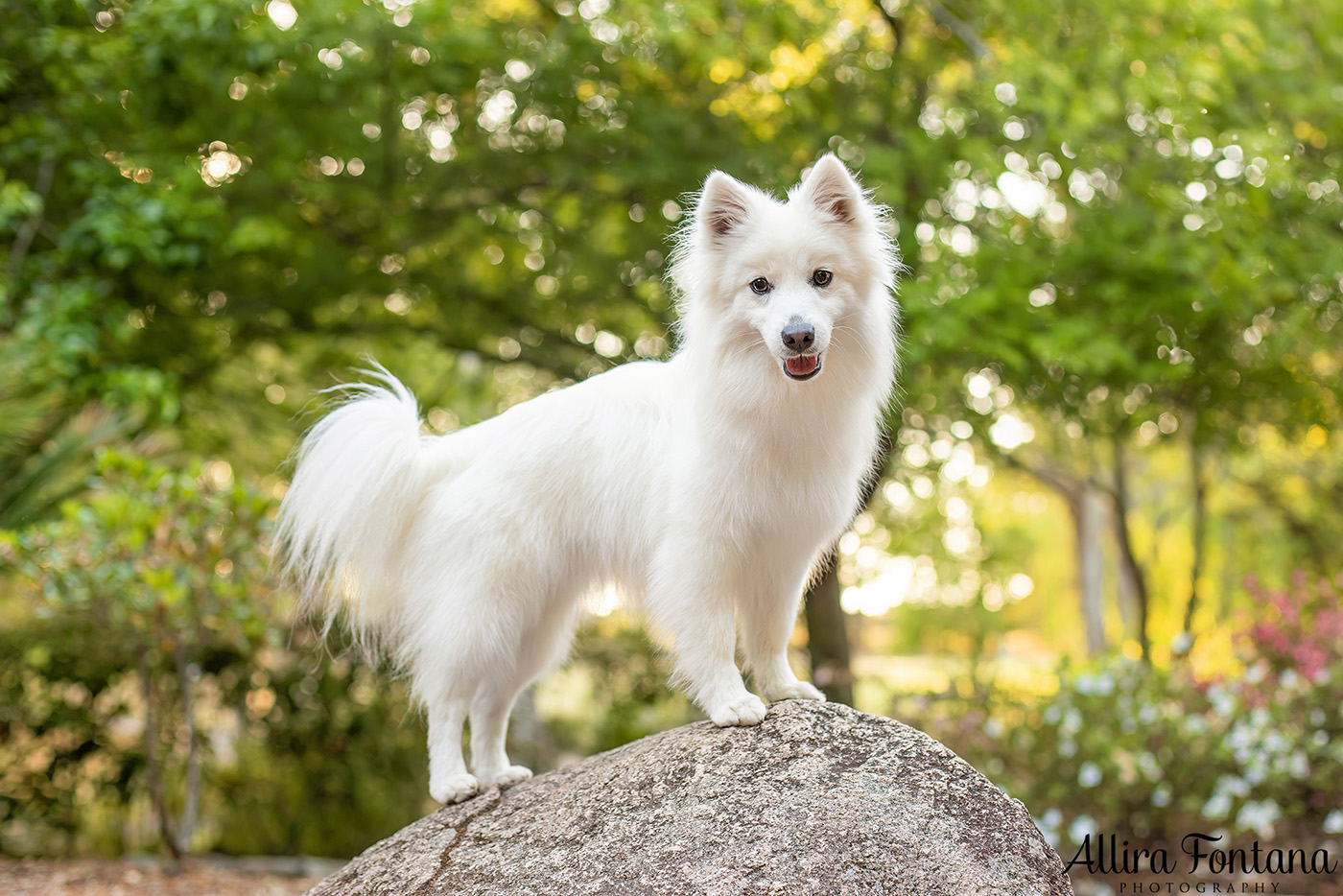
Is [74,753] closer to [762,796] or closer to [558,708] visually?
[558,708]

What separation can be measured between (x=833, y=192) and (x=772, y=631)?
166 centimetres

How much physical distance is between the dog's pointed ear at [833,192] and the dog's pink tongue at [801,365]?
56 cm

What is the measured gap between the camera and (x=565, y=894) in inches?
123

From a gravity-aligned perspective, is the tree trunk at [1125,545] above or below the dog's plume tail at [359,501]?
below

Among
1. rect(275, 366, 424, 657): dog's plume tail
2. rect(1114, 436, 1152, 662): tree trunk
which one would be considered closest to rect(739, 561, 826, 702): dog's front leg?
rect(275, 366, 424, 657): dog's plume tail

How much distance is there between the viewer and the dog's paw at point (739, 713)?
11.7ft

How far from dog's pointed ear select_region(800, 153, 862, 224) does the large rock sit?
1.77 m

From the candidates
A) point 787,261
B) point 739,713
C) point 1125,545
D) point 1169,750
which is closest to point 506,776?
point 739,713

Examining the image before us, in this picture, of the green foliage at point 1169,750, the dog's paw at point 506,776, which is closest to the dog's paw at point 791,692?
the dog's paw at point 506,776

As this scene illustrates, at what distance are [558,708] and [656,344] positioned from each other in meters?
3.47

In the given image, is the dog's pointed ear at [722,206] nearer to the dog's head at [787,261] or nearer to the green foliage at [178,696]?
the dog's head at [787,261]

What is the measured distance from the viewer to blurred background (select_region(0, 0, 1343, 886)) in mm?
6070

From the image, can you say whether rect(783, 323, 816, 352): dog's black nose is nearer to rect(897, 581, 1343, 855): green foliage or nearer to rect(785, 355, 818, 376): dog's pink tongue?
rect(785, 355, 818, 376): dog's pink tongue

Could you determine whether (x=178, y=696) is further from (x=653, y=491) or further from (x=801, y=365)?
(x=801, y=365)
